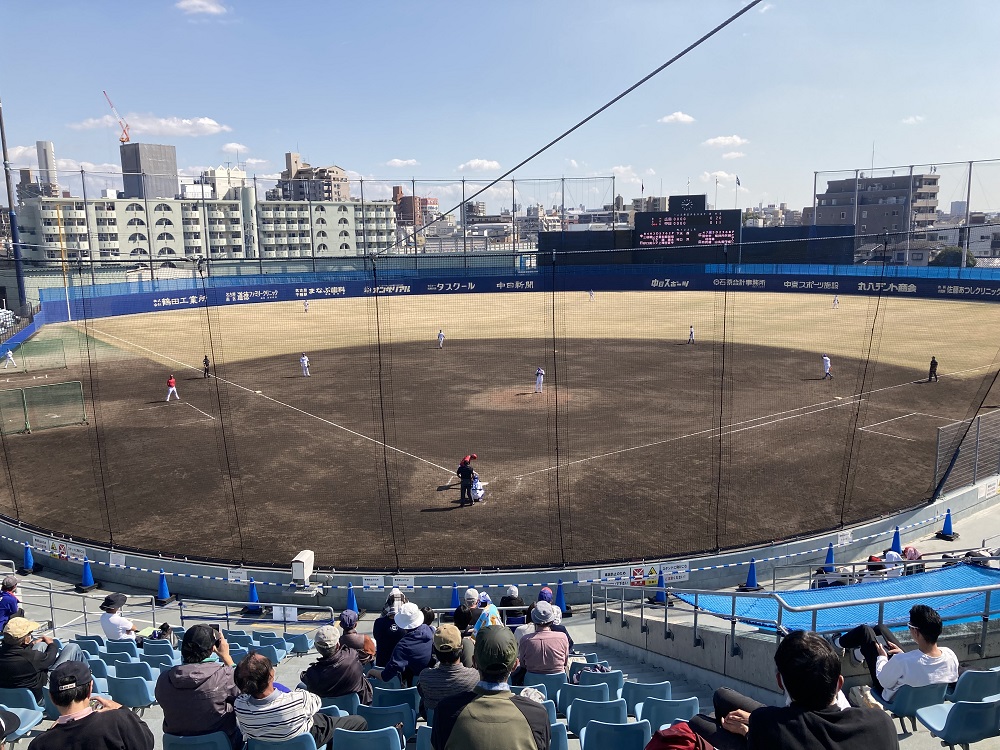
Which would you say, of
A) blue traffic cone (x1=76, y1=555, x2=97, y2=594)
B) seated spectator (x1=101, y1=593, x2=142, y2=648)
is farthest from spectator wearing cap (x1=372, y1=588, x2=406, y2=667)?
blue traffic cone (x1=76, y1=555, x2=97, y2=594)

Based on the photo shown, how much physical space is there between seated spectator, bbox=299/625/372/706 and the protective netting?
29.8 feet

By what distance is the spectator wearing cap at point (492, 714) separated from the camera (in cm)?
374

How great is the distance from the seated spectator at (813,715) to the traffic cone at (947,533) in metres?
15.7

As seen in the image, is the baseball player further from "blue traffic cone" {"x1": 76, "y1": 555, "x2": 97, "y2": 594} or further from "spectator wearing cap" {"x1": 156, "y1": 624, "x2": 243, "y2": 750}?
"spectator wearing cap" {"x1": 156, "y1": 624, "x2": 243, "y2": 750}

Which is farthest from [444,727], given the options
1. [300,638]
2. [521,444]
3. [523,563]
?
[521,444]

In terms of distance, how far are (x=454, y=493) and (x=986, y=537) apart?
40.0 feet

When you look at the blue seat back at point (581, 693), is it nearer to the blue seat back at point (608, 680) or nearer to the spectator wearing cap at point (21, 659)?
the blue seat back at point (608, 680)

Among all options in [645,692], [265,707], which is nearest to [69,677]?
[265,707]

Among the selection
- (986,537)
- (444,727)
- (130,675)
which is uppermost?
(444,727)

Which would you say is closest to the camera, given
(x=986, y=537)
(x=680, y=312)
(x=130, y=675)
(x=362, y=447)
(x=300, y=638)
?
(x=130, y=675)

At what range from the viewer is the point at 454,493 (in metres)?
20.2

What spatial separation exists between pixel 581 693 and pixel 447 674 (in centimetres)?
198

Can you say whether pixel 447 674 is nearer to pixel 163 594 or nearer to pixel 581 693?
pixel 581 693

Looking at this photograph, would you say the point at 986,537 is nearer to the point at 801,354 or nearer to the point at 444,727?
the point at 444,727
